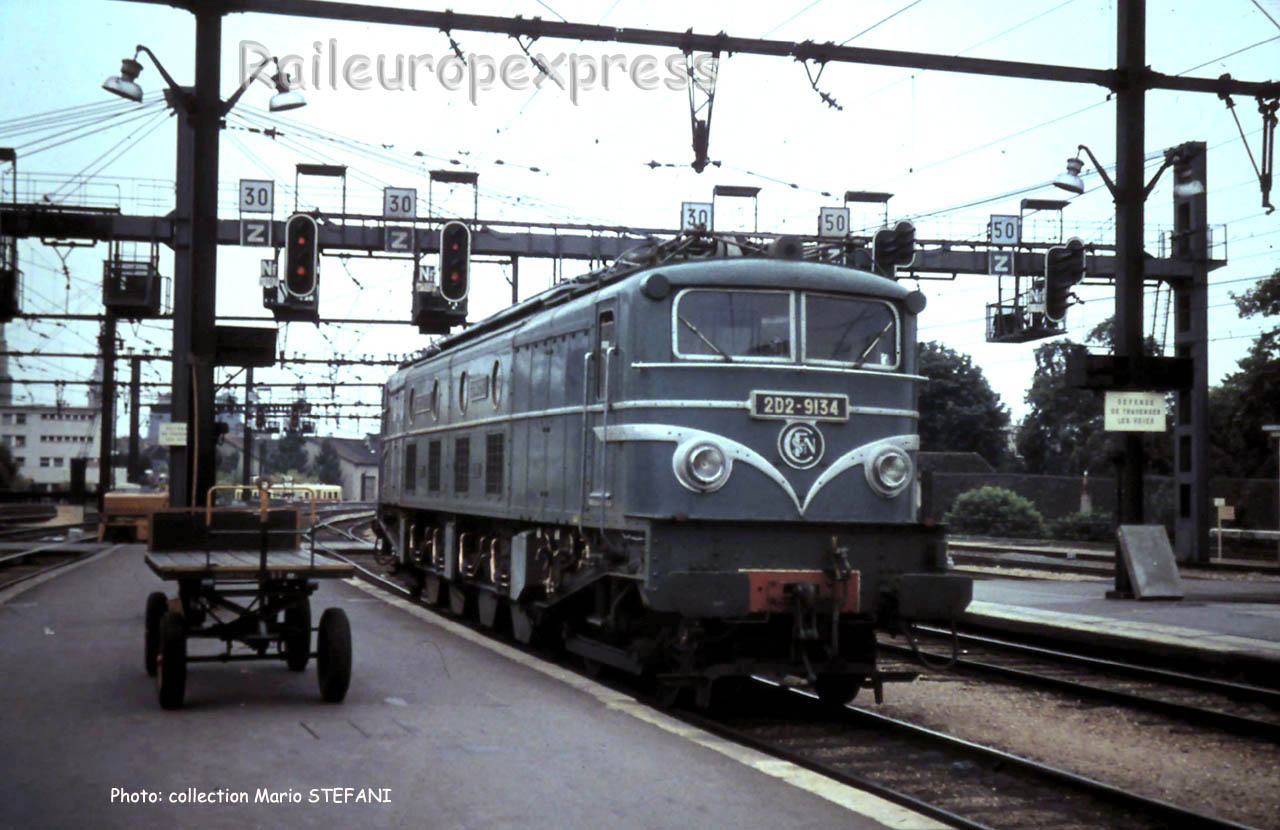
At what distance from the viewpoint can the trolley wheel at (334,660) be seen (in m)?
9.73

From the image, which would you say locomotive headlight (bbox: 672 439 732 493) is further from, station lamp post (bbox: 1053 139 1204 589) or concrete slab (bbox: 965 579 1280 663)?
station lamp post (bbox: 1053 139 1204 589)

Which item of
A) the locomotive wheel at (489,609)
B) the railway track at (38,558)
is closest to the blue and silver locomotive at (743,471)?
the locomotive wheel at (489,609)

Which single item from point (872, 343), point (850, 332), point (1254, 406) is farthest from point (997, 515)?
point (850, 332)

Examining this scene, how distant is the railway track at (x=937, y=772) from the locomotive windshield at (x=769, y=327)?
2924 millimetres

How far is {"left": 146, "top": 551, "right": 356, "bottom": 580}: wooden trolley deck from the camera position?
32.1 feet

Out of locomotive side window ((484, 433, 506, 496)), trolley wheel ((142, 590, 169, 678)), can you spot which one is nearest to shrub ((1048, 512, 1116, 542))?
locomotive side window ((484, 433, 506, 496))

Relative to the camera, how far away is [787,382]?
35.6ft

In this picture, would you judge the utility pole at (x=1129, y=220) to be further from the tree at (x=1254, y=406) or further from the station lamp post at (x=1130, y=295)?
the tree at (x=1254, y=406)

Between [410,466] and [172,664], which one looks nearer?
[172,664]

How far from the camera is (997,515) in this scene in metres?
48.9

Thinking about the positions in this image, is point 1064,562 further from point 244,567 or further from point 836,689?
point 244,567

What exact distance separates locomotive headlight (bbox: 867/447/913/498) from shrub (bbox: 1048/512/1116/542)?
3718 cm

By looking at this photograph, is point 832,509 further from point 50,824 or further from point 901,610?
point 50,824

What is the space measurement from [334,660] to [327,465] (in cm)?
12455
